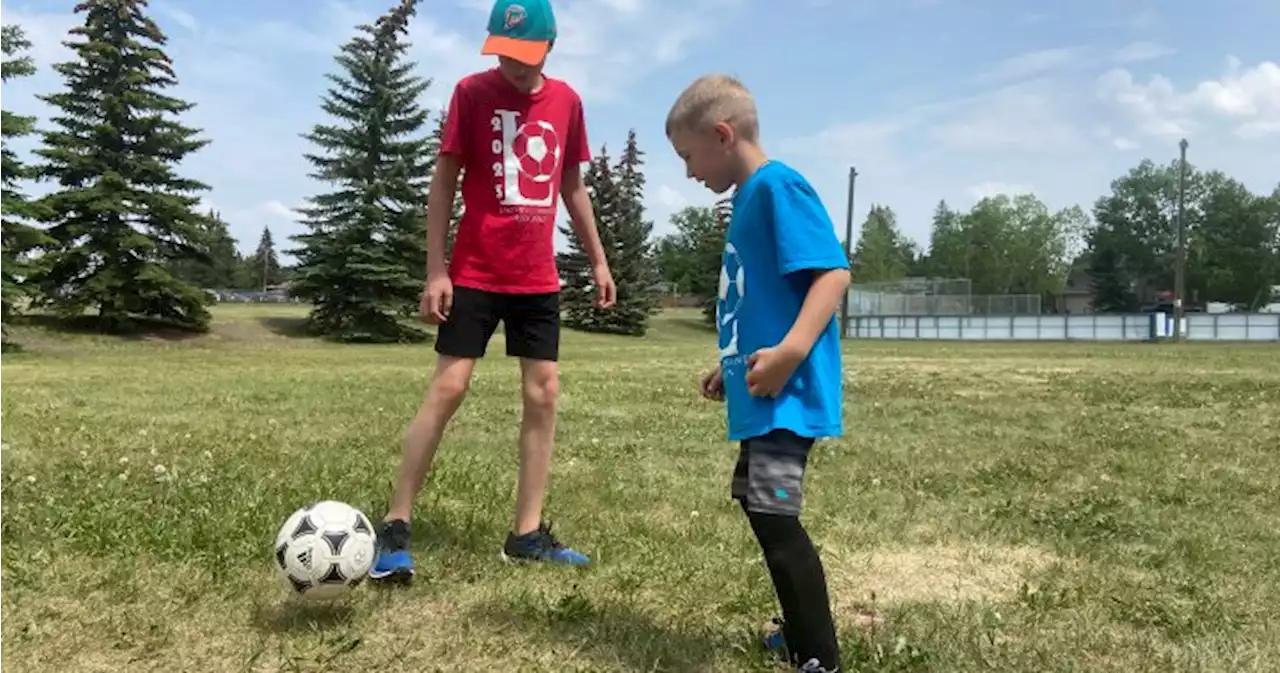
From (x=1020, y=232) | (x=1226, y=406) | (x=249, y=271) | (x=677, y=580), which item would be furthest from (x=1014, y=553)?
(x=249, y=271)

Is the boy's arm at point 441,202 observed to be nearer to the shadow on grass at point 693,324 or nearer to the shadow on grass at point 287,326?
the shadow on grass at point 287,326

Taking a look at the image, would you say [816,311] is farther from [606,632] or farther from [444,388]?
[444,388]

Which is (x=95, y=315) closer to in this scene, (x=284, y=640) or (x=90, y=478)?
(x=90, y=478)

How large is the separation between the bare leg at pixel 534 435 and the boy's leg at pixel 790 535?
1.40 metres

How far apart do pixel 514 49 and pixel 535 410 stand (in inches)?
53.1

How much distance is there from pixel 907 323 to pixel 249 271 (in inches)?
3404

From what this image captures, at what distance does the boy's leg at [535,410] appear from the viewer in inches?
157

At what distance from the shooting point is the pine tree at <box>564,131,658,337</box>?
1916 inches

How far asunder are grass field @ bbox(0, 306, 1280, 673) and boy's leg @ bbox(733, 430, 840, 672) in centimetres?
31

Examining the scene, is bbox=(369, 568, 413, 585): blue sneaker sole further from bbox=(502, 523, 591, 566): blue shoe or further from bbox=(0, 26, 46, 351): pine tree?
bbox=(0, 26, 46, 351): pine tree

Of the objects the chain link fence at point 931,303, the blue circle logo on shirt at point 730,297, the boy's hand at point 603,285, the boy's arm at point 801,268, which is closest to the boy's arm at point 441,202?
the boy's hand at point 603,285

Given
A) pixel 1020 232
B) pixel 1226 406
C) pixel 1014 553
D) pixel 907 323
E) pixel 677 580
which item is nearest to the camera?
pixel 677 580

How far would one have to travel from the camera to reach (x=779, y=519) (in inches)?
108

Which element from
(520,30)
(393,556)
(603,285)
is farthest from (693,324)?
(393,556)
